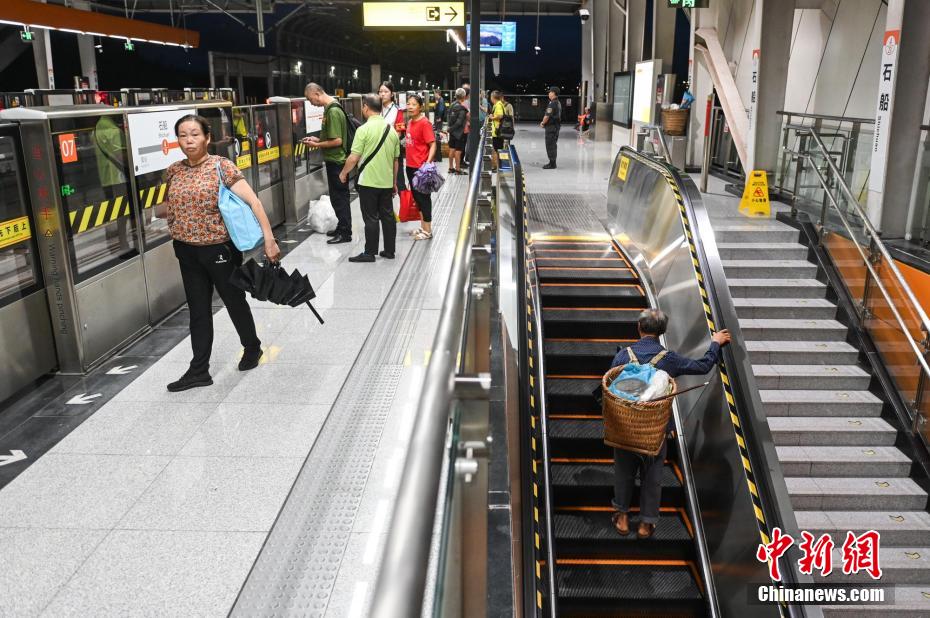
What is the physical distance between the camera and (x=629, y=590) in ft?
19.5

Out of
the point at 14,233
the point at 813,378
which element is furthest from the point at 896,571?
the point at 14,233

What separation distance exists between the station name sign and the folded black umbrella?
937cm

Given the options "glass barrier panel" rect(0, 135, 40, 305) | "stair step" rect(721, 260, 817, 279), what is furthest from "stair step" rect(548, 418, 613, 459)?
"glass barrier panel" rect(0, 135, 40, 305)

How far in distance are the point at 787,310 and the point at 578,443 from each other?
3.67 meters

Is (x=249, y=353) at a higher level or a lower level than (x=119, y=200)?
lower

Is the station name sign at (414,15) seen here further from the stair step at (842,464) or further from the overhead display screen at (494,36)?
the overhead display screen at (494,36)

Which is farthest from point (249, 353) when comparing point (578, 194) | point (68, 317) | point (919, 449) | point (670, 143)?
point (670, 143)

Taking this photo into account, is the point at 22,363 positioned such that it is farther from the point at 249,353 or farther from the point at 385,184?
the point at 385,184

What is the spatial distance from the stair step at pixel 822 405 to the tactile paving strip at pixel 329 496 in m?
4.46

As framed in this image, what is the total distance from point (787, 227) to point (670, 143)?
534 centimetres

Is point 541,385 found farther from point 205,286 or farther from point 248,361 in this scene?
point 205,286

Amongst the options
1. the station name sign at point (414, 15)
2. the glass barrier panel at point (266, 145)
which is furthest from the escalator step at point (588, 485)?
the station name sign at point (414, 15)

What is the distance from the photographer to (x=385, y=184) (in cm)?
803

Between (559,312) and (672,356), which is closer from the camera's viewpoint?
(672,356)
